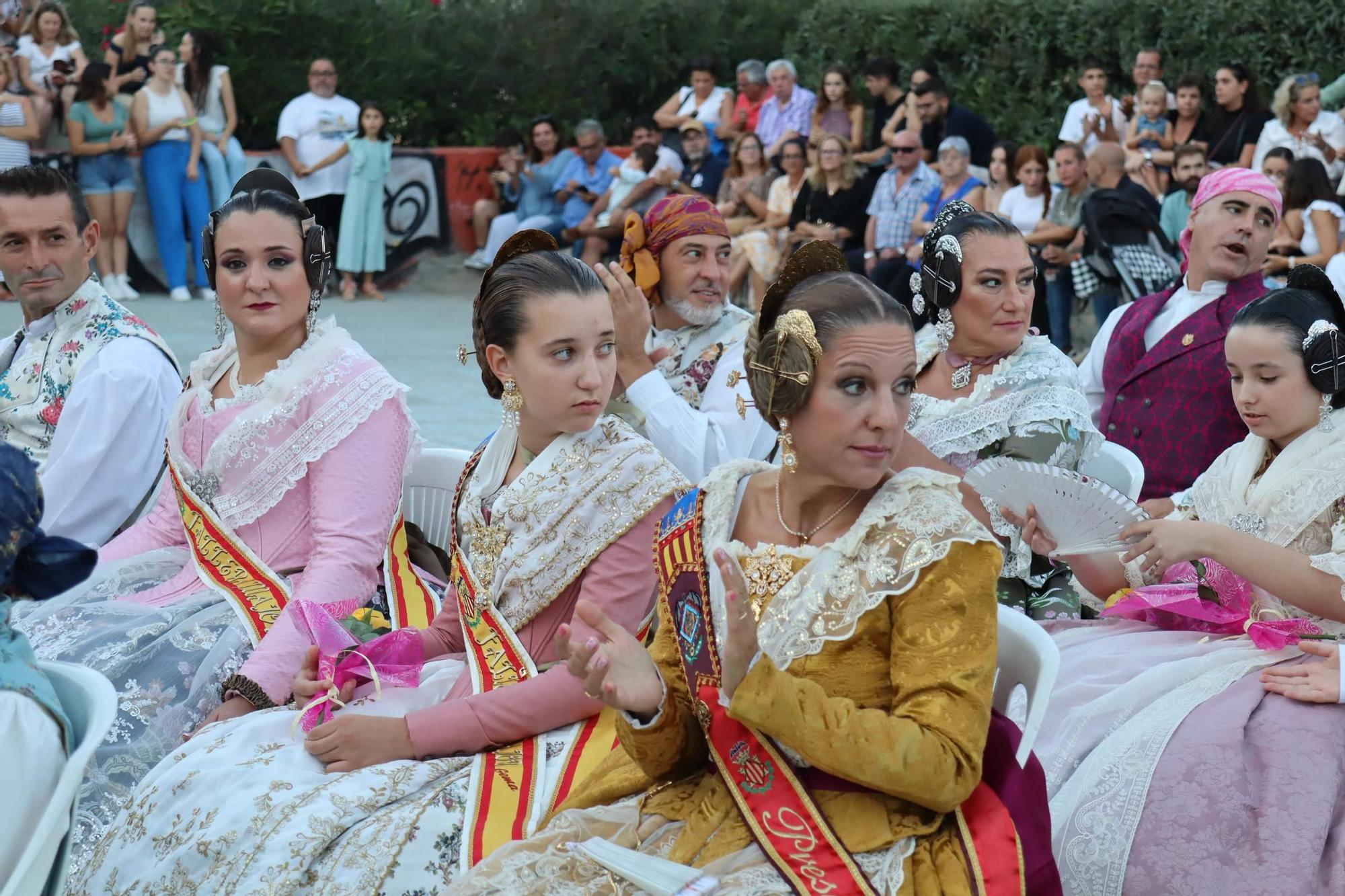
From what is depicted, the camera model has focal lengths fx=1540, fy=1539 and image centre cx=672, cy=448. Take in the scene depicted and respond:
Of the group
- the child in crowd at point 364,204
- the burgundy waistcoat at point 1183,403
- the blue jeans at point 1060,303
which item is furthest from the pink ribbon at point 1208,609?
the child in crowd at point 364,204

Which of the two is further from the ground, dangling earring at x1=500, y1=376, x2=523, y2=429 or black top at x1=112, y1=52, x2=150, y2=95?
dangling earring at x1=500, y1=376, x2=523, y2=429

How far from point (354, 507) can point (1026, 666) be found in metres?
1.69

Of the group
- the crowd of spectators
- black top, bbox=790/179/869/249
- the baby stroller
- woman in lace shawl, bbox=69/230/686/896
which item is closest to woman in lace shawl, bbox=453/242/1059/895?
Answer: woman in lace shawl, bbox=69/230/686/896

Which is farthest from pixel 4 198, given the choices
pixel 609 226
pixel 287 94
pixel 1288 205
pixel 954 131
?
pixel 287 94

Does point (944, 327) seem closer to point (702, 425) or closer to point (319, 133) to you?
point (702, 425)

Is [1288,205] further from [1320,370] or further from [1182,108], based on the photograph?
[1320,370]

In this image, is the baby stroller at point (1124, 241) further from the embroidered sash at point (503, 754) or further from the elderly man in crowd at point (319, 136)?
the elderly man in crowd at point (319, 136)

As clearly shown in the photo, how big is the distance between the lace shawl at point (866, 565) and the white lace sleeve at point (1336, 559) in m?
1.06

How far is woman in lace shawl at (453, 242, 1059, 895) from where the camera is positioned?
92.9 inches

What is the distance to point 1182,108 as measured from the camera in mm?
12211

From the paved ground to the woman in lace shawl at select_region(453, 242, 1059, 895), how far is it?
6.08 meters

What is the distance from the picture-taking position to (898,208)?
11.9 meters

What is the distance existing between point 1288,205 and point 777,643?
8.21 m

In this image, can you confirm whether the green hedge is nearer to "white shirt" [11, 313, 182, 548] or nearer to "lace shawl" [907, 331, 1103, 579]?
"lace shawl" [907, 331, 1103, 579]
